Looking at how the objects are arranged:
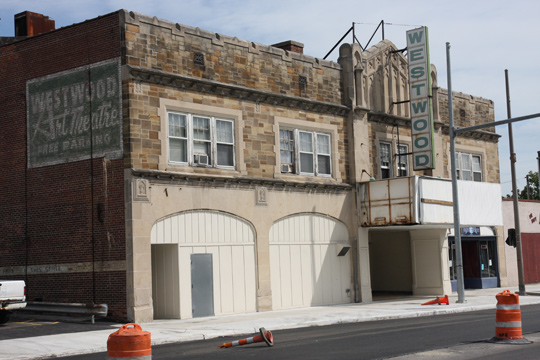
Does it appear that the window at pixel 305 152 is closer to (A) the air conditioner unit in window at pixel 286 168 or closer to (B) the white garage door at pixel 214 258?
(A) the air conditioner unit in window at pixel 286 168

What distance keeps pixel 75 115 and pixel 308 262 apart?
9673 millimetres

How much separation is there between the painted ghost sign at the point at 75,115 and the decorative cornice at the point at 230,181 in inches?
46.1

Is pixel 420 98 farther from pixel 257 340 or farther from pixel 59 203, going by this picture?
pixel 257 340

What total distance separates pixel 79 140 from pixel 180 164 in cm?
316

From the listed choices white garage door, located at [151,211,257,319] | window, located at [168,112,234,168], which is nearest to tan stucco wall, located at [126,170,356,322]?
white garage door, located at [151,211,257,319]

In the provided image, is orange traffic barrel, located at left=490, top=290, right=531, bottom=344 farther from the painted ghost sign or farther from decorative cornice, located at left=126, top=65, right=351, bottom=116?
decorative cornice, located at left=126, top=65, right=351, bottom=116

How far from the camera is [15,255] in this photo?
2498 centimetres

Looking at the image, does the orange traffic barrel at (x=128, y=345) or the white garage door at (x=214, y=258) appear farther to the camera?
the white garage door at (x=214, y=258)

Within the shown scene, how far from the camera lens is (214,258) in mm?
24203

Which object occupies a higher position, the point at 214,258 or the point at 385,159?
the point at 385,159

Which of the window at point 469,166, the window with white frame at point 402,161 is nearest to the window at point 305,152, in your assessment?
the window with white frame at point 402,161

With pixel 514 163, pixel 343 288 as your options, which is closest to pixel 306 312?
pixel 343 288

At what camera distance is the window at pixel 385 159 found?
102ft

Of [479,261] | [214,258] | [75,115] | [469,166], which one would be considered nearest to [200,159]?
[214,258]
